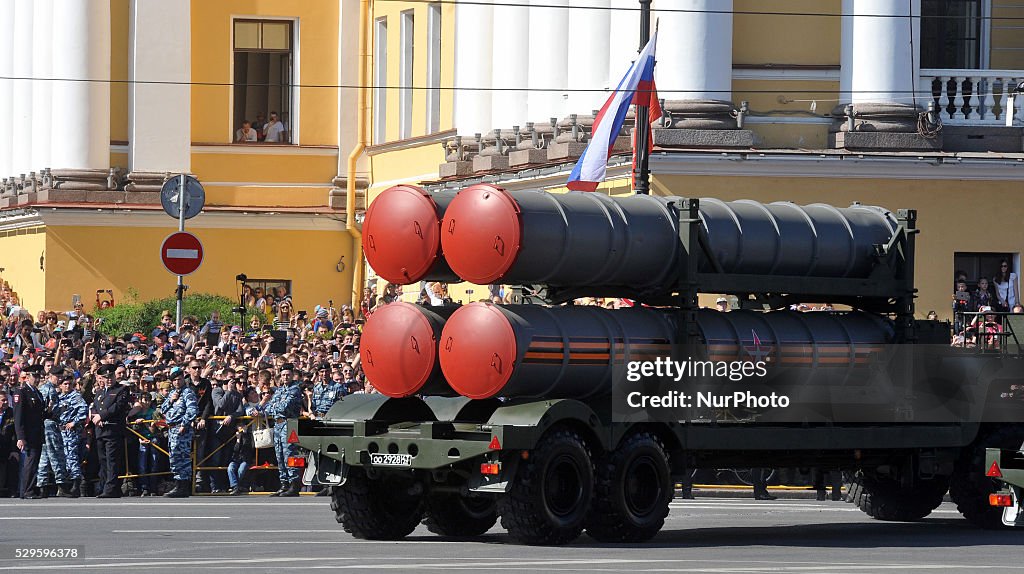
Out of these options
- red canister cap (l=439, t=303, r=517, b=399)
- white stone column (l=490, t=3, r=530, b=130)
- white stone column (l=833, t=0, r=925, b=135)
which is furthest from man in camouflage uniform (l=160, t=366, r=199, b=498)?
white stone column (l=490, t=3, r=530, b=130)

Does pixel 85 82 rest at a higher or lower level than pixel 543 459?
higher

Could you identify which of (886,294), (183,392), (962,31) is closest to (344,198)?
(962,31)

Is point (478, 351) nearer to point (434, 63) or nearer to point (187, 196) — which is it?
point (187, 196)

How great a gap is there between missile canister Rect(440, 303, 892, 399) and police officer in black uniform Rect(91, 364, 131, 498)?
9424 mm

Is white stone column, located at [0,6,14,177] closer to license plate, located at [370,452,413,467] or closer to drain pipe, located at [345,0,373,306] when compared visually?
drain pipe, located at [345,0,373,306]

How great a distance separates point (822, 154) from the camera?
3341 centimetres

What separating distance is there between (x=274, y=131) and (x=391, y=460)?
98.1 feet

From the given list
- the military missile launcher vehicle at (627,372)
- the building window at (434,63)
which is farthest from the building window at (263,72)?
the military missile launcher vehicle at (627,372)

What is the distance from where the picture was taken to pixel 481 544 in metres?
20.3

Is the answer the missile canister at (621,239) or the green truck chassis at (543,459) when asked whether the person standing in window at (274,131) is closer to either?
the missile canister at (621,239)

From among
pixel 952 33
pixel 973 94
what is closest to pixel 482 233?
pixel 973 94

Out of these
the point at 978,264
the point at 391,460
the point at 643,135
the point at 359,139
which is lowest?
the point at 391,460

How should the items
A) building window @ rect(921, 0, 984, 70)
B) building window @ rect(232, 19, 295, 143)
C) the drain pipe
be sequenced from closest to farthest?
building window @ rect(921, 0, 984, 70), the drain pipe, building window @ rect(232, 19, 295, 143)

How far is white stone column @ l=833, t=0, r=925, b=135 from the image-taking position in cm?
3394
